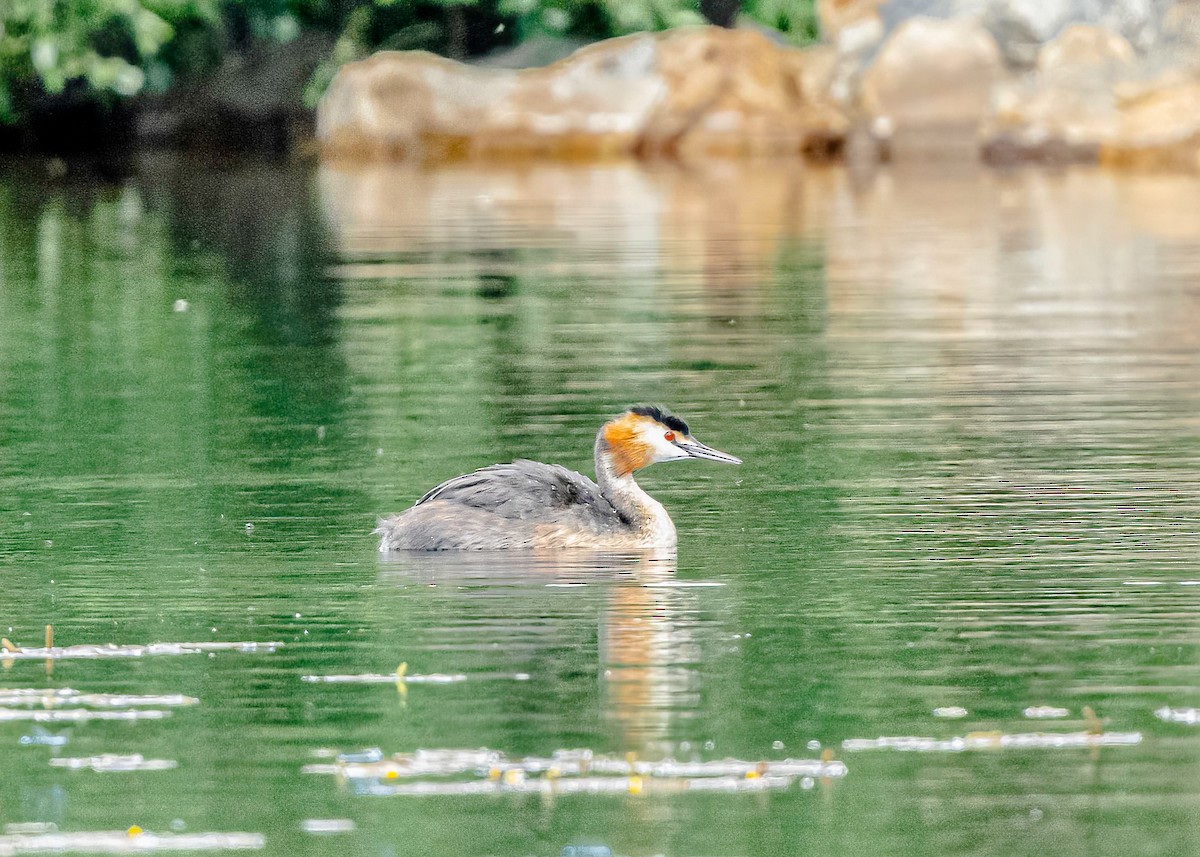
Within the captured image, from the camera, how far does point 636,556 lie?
8.99 meters

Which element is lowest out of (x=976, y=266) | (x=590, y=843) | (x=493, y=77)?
(x=590, y=843)

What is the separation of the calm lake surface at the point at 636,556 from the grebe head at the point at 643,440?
0.33m

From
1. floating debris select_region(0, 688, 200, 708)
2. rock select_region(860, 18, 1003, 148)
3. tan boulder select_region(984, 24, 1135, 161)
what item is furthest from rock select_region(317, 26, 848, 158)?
floating debris select_region(0, 688, 200, 708)

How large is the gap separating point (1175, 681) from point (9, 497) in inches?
205

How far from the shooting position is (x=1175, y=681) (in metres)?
6.85

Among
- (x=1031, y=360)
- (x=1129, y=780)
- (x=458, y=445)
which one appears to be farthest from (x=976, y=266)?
(x=1129, y=780)

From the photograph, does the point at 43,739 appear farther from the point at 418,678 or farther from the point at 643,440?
the point at 643,440

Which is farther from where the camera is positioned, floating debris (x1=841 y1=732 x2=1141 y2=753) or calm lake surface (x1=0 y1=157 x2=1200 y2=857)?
floating debris (x1=841 y1=732 x2=1141 y2=753)

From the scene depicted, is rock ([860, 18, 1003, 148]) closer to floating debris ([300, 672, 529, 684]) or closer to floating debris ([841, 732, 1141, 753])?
floating debris ([300, 672, 529, 684])

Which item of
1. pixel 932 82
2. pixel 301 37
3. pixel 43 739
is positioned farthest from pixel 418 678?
pixel 301 37

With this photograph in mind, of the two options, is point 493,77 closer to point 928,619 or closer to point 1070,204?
point 1070,204

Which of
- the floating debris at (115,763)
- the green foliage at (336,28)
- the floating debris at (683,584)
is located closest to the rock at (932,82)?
the green foliage at (336,28)

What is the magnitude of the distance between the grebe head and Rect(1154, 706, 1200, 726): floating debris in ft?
10.1

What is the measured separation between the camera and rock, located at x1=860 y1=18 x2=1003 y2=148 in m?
35.3
